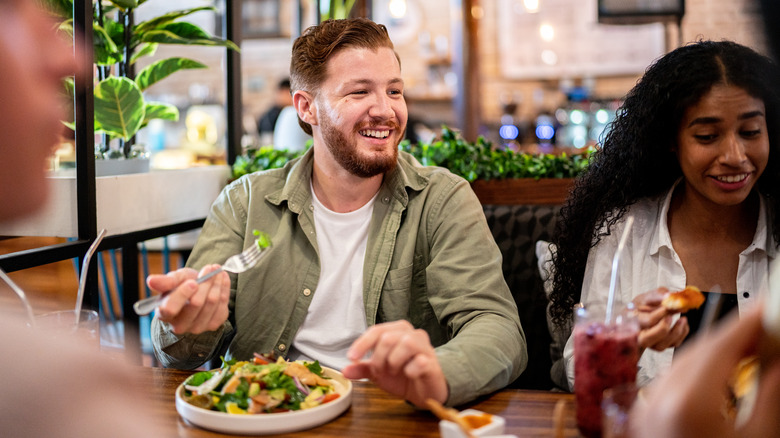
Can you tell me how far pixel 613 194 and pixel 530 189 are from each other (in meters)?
0.67

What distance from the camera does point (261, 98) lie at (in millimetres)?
8484

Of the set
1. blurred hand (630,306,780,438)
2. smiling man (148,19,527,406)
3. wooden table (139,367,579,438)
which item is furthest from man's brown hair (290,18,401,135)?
blurred hand (630,306,780,438)

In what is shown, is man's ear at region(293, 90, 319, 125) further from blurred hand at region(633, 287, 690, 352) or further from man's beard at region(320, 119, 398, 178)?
blurred hand at region(633, 287, 690, 352)

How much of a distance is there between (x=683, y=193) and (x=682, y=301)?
0.79 meters

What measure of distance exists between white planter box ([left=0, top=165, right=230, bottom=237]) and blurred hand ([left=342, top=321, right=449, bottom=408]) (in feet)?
3.17

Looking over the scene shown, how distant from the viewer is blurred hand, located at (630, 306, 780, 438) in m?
0.75

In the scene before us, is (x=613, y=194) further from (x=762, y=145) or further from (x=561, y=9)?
(x=561, y=9)

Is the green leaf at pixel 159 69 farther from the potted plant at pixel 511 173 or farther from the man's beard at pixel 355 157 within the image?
the potted plant at pixel 511 173

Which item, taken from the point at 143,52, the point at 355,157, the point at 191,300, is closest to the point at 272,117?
the point at 143,52

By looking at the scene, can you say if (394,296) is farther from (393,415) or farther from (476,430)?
(476,430)

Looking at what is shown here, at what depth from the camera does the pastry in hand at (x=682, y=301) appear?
1130 mm

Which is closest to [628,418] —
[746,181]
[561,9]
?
[746,181]

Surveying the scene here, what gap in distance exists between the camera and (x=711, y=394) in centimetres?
77

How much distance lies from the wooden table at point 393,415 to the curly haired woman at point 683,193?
0.36 m
